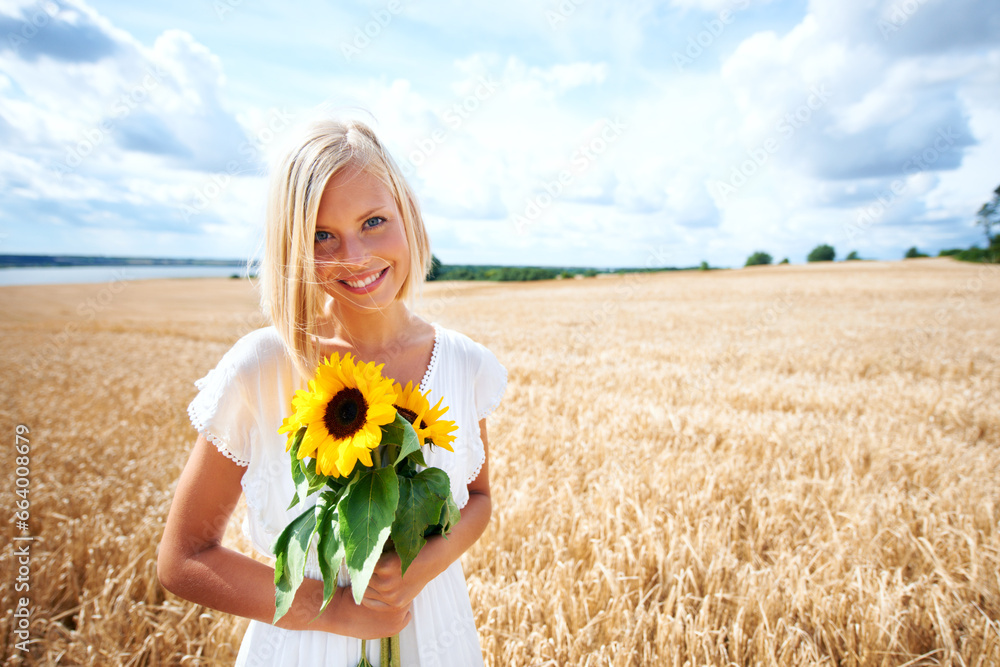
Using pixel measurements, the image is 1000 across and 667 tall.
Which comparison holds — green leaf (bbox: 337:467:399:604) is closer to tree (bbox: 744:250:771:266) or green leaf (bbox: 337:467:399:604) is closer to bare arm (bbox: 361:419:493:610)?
bare arm (bbox: 361:419:493:610)

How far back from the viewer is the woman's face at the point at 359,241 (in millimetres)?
1315

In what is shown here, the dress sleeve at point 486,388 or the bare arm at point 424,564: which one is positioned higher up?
the dress sleeve at point 486,388

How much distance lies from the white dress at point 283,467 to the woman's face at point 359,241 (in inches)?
10.2

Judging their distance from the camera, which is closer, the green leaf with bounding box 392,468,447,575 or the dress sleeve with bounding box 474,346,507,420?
the green leaf with bounding box 392,468,447,575

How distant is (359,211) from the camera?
1334mm

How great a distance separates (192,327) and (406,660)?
60.5 ft

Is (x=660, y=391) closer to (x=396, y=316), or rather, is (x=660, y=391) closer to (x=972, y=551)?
(x=972, y=551)

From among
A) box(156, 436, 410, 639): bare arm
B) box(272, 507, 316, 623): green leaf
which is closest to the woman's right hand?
box(156, 436, 410, 639): bare arm

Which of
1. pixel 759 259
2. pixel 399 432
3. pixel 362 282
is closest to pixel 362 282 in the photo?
pixel 362 282

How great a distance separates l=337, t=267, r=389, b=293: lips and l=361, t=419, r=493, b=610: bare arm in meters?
0.71

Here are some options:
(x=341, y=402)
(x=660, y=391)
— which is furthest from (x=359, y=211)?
(x=660, y=391)

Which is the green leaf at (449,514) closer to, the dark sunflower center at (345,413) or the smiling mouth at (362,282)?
the dark sunflower center at (345,413)

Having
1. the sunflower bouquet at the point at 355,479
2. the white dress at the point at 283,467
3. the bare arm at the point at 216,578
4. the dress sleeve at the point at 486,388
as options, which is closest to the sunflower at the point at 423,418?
the sunflower bouquet at the point at 355,479

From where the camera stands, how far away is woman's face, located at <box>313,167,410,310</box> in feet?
4.32
